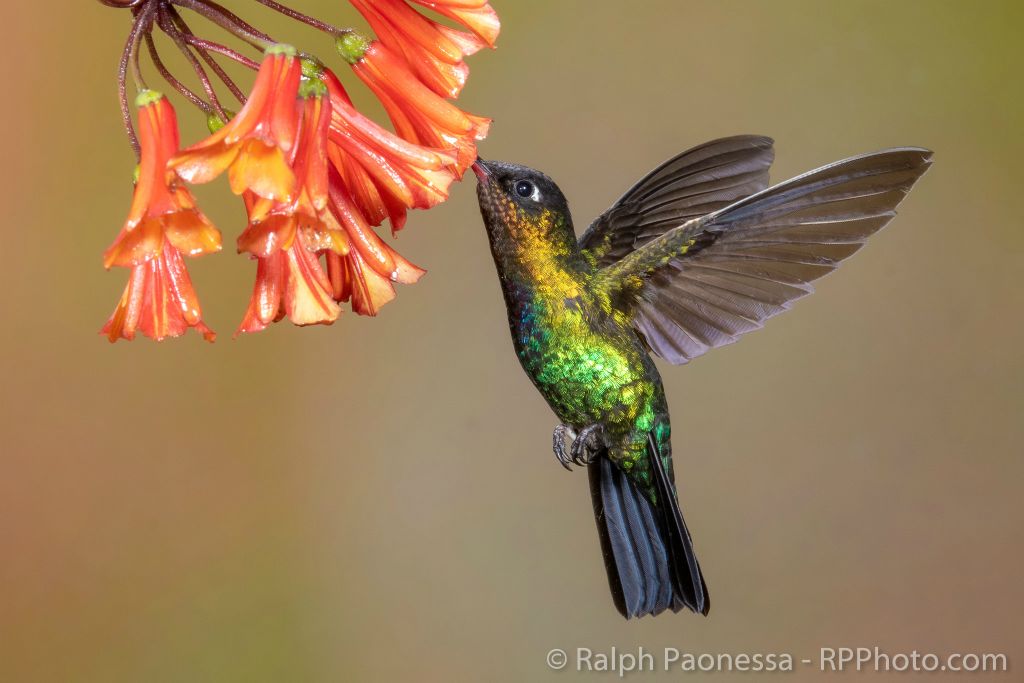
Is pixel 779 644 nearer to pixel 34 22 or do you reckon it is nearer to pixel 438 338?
pixel 438 338

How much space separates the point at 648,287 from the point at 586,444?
0.16 meters

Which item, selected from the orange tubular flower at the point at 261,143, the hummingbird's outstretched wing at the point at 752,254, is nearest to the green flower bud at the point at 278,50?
the orange tubular flower at the point at 261,143

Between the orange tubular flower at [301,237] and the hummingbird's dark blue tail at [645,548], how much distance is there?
1.63 feet

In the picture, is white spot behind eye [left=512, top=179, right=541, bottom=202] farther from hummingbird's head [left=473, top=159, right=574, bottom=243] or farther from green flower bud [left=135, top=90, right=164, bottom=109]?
green flower bud [left=135, top=90, right=164, bottom=109]

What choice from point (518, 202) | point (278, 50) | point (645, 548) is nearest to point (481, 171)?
point (518, 202)

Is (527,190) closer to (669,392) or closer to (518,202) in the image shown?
(518,202)

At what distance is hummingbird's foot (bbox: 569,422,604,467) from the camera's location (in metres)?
0.98

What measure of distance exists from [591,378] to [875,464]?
1.03 m

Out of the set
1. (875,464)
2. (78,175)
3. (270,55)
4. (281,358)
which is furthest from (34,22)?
(875,464)

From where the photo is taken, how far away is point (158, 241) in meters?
0.58

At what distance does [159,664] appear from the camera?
69.4 inches

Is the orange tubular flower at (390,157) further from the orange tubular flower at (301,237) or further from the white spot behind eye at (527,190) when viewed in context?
the white spot behind eye at (527,190)

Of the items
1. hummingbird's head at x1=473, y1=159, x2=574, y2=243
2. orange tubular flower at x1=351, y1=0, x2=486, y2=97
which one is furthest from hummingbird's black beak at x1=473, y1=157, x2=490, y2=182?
orange tubular flower at x1=351, y1=0, x2=486, y2=97

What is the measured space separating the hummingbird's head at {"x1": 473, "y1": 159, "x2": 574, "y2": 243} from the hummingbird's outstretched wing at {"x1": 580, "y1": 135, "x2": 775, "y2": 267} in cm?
18
